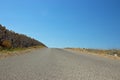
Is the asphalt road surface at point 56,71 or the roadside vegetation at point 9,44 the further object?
the roadside vegetation at point 9,44

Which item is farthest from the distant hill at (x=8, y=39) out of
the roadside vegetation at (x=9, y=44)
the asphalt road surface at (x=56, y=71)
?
the asphalt road surface at (x=56, y=71)

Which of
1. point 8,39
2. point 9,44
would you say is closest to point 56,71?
point 9,44

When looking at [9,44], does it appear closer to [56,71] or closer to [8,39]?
[8,39]

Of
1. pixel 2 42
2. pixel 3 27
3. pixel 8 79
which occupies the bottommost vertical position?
pixel 8 79

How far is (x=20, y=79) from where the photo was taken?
23.0ft

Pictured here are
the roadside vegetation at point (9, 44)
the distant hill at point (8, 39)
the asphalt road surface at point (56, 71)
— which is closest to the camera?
the asphalt road surface at point (56, 71)

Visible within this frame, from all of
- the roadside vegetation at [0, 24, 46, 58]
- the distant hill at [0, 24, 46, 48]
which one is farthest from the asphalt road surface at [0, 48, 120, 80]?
the distant hill at [0, 24, 46, 48]

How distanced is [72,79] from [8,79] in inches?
68.7

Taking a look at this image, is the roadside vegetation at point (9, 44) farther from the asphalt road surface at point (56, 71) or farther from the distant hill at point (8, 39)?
the asphalt road surface at point (56, 71)

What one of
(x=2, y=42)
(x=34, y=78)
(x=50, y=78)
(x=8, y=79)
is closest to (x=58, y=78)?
(x=50, y=78)

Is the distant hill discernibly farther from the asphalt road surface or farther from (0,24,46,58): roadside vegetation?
the asphalt road surface

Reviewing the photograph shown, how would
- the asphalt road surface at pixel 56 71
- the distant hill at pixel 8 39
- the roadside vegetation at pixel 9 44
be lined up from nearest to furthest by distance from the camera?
1. the asphalt road surface at pixel 56 71
2. the roadside vegetation at pixel 9 44
3. the distant hill at pixel 8 39

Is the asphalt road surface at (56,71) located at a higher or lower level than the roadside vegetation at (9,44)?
lower

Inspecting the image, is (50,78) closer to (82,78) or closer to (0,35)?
(82,78)
